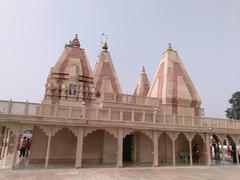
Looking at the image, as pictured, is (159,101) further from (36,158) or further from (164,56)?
(36,158)

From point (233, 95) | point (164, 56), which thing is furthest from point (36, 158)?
point (233, 95)

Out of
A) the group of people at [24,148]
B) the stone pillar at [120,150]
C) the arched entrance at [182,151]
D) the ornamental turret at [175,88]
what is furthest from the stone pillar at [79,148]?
the ornamental turret at [175,88]

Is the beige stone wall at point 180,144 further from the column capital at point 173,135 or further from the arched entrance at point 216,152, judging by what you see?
the column capital at point 173,135

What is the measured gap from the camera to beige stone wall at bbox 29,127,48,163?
13.6m

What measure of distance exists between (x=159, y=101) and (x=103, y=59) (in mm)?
8376

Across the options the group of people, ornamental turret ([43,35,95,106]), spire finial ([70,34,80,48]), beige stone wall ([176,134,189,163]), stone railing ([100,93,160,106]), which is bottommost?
the group of people

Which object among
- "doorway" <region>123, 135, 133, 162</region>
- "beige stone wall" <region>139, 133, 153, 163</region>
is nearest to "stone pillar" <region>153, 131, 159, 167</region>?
"beige stone wall" <region>139, 133, 153, 163</region>

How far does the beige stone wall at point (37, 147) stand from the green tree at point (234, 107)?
50408 mm

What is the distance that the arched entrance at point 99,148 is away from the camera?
14.8 m

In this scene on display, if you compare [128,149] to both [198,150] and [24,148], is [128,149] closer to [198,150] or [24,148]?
[198,150]

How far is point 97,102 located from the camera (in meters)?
17.8

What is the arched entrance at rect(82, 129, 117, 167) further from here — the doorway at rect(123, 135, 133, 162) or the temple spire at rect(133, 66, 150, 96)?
the temple spire at rect(133, 66, 150, 96)

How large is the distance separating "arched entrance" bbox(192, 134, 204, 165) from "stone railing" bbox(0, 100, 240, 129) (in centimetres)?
235

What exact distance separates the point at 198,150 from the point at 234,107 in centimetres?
4106
